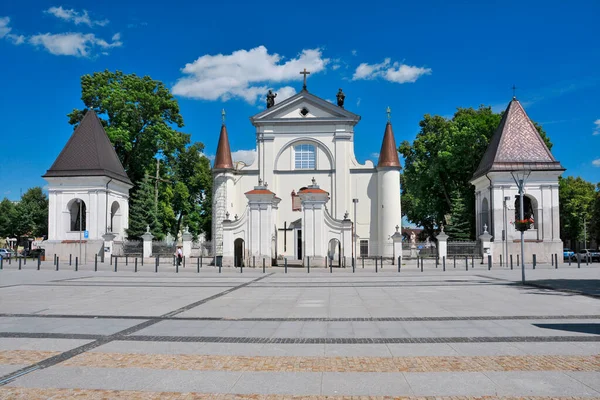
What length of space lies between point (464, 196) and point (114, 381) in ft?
147

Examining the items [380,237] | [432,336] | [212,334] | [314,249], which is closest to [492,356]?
[432,336]

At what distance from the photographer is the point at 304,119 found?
45219mm

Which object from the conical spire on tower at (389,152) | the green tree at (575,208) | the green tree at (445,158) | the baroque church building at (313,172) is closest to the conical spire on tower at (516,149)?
→ the green tree at (445,158)

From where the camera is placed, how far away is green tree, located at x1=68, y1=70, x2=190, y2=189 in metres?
45.9

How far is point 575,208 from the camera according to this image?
6194 cm

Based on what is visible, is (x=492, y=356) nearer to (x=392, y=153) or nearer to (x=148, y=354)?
(x=148, y=354)

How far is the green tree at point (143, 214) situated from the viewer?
148ft

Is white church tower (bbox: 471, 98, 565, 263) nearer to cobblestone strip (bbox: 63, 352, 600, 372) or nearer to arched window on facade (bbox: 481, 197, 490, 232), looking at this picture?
arched window on facade (bbox: 481, 197, 490, 232)

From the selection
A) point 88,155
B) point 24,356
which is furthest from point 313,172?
point 24,356

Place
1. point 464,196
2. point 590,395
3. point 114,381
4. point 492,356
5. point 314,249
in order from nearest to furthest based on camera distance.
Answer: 1. point 590,395
2. point 114,381
3. point 492,356
4. point 314,249
5. point 464,196

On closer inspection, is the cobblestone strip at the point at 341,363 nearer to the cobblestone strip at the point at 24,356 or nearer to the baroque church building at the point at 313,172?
the cobblestone strip at the point at 24,356

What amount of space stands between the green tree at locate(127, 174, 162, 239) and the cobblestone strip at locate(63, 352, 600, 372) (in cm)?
3838

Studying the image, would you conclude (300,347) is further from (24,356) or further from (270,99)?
(270,99)

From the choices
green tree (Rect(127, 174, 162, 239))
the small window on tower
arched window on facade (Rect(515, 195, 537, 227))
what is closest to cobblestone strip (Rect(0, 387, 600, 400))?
arched window on facade (Rect(515, 195, 537, 227))
